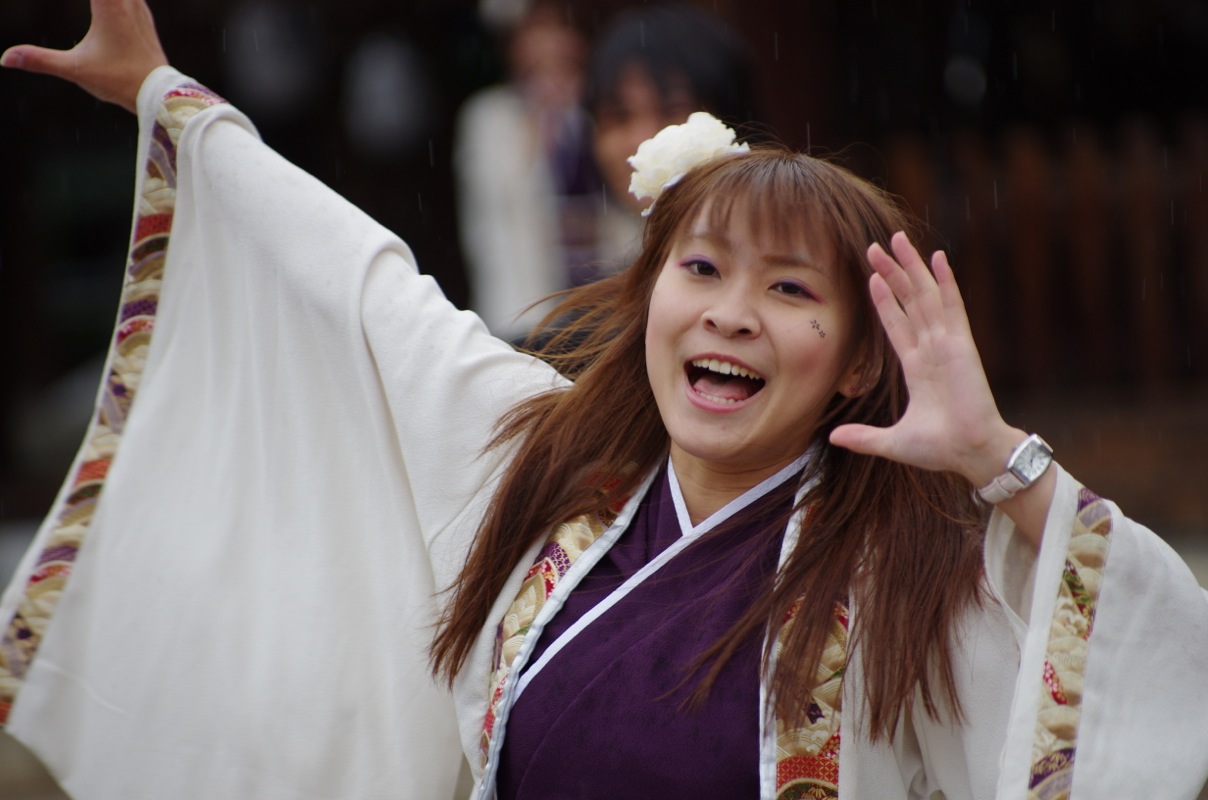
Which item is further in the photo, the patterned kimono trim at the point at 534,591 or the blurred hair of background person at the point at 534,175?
the blurred hair of background person at the point at 534,175

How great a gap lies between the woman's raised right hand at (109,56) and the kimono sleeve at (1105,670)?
1627mm

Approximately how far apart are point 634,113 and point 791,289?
1.42 metres

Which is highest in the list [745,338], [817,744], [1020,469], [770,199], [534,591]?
[770,199]

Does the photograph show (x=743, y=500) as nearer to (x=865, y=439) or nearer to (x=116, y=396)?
(x=865, y=439)

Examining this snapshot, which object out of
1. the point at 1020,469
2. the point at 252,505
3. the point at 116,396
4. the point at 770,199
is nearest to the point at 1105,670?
the point at 1020,469

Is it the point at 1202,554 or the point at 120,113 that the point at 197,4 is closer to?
the point at 120,113

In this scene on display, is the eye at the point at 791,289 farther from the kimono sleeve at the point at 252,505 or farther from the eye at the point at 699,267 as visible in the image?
the kimono sleeve at the point at 252,505

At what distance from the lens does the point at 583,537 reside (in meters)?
2.02

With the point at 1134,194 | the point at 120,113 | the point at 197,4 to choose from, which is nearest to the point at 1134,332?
the point at 1134,194

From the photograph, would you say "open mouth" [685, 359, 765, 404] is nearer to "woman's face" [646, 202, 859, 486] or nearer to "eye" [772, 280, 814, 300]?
"woman's face" [646, 202, 859, 486]

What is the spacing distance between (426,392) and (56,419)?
489 centimetres

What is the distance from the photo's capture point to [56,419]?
651 cm

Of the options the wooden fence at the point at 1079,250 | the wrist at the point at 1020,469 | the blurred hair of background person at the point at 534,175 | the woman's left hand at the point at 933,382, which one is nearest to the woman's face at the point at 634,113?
the blurred hair of background person at the point at 534,175

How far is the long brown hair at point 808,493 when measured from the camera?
5.66 feet
